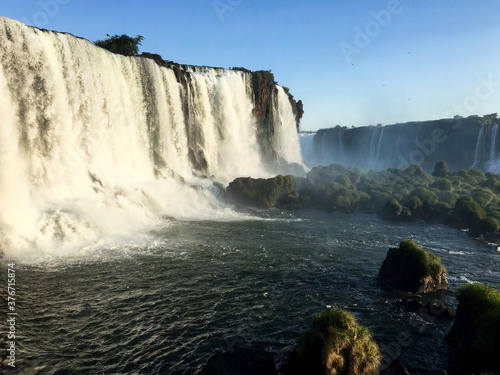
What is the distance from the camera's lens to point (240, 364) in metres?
7.91

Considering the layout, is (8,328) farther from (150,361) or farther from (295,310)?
(295,310)

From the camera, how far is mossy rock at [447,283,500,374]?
8023 millimetres

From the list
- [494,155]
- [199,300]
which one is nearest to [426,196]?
[199,300]

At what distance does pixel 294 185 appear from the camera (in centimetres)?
4088

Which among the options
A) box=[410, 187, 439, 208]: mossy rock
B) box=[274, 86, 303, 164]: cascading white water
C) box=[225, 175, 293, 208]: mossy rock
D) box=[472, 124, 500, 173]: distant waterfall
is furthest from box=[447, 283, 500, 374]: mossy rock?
box=[472, 124, 500, 173]: distant waterfall

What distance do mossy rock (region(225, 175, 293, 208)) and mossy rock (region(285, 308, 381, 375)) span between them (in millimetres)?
27235

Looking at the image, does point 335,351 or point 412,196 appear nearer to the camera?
point 335,351

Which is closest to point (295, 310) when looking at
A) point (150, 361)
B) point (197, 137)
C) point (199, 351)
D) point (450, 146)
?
point (199, 351)

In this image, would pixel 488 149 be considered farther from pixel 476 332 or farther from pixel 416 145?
pixel 476 332

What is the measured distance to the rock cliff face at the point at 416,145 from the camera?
215 feet

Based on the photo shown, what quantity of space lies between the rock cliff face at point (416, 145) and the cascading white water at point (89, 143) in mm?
55380

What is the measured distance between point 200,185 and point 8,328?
2528cm

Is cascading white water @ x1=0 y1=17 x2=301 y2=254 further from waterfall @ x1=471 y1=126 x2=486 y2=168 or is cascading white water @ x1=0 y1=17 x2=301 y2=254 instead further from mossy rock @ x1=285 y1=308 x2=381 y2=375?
waterfall @ x1=471 y1=126 x2=486 y2=168

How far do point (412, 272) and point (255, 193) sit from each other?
22581 mm
